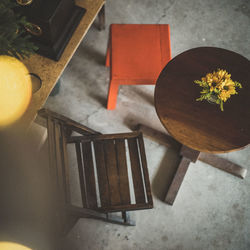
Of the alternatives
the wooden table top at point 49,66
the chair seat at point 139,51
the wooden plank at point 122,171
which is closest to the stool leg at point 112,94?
the chair seat at point 139,51

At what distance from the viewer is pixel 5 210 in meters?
2.00

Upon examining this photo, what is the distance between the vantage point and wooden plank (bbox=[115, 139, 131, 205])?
1930mm

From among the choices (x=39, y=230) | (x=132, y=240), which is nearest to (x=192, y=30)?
(x=132, y=240)

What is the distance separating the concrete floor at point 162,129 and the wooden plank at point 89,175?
611 mm

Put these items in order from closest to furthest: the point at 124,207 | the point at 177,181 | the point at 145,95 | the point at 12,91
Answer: the point at 12,91 < the point at 124,207 < the point at 177,181 < the point at 145,95

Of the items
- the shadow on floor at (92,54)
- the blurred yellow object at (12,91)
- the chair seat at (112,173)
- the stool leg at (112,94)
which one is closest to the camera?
the blurred yellow object at (12,91)

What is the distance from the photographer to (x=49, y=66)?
6.45 ft

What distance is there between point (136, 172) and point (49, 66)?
1002 millimetres

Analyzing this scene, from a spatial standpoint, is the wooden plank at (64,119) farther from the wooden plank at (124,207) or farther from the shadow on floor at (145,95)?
the shadow on floor at (145,95)

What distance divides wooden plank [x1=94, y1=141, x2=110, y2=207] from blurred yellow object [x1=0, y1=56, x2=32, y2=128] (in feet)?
1.97

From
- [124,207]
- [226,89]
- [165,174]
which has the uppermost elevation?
[226,89]

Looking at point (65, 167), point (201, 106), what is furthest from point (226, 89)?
point (65, 167)

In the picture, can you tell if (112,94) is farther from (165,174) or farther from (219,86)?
(219,86)

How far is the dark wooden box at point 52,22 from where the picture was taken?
1.69 meters
